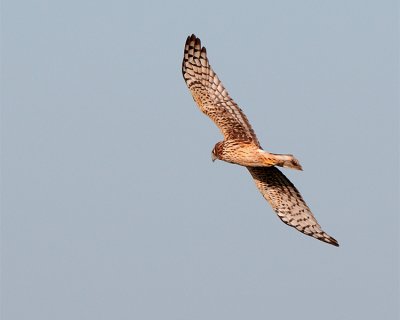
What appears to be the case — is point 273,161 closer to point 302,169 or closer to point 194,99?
point 302,169

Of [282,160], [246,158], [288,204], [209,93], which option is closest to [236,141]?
[246,158]

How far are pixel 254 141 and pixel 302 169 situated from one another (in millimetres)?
1686

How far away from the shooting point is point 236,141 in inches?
755

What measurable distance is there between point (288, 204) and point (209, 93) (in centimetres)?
278

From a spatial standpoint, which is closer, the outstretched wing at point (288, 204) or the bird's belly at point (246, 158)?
the bird's belly at point (246, 158)

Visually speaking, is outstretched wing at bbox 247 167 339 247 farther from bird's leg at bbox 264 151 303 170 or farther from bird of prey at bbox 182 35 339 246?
bird's leg at bbox 264 151 303 170

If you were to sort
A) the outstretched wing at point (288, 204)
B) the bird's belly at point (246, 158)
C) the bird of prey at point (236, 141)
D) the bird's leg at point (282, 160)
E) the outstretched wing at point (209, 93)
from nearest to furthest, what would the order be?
the bird's leg at point (282, 160), the bird's belly at point (246, 158), the bird of prey at point (236, 141), the outstretched wing at point (209, 93), the outstretched wing at point (288, 204)

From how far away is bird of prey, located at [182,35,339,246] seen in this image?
19.2 m

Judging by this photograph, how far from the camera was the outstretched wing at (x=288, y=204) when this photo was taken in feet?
65.9

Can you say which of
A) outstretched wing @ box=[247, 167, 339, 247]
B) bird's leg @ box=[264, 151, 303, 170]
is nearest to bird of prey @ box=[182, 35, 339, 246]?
outstretched wing @ box=[247, 167, 339, 247]

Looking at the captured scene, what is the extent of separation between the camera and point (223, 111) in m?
20.0

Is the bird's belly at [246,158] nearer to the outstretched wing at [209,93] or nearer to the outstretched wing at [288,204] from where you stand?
the outstretched wing at [209,93]

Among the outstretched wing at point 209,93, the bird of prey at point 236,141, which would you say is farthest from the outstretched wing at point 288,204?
the outstretched wing at point 209,93

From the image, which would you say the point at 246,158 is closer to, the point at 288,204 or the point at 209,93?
the point at 288,204
